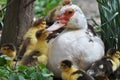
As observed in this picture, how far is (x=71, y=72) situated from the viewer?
4.31 meters

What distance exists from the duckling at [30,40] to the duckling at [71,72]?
1.45 feet

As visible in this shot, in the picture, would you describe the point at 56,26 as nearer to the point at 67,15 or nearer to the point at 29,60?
the point at 67,15

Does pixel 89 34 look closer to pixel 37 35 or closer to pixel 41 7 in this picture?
pixel 37 35

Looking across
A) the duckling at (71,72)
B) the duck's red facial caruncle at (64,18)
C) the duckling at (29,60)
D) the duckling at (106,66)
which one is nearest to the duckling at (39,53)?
the duckling at (29,60)

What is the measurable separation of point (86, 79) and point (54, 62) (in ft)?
1.49

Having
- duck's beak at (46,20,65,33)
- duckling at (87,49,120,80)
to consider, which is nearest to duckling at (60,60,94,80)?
duckling at (87,49,120,80)

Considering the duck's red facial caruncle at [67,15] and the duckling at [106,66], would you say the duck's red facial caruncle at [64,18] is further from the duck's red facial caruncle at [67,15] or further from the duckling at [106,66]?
the duckling at [106,66]

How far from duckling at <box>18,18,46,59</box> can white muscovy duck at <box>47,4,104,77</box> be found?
0.67 feet

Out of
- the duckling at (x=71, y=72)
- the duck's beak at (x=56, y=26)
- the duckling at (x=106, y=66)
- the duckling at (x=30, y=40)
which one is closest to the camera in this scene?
the duckling at (x=71, y=72)

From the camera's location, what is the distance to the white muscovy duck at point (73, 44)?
14.9 feet

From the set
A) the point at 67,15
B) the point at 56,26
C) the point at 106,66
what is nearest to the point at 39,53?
the point at 56,26

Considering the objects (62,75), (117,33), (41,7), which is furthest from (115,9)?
(41,7)

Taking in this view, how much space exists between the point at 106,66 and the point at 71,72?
35 centimetres

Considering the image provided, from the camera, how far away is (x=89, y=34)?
4.68 m
